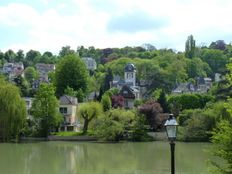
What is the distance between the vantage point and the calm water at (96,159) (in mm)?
27953

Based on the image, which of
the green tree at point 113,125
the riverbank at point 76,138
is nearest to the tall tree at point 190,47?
the riverbank at point 76,138

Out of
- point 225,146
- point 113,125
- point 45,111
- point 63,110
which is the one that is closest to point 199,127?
point 113,125

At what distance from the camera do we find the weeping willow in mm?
46000

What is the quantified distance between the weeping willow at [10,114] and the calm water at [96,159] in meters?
2.02

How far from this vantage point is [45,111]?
172 feet

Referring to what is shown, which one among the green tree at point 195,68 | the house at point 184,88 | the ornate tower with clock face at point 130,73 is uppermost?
the green tree at point 195,68

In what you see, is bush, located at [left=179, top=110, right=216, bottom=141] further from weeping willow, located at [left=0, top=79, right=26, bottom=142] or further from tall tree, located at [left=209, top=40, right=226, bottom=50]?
tall tree, located at [left=209, top=40, right=226, bottom=50]

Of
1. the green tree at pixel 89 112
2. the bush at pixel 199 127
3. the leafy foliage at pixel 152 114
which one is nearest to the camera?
the bush at pixel 199 127

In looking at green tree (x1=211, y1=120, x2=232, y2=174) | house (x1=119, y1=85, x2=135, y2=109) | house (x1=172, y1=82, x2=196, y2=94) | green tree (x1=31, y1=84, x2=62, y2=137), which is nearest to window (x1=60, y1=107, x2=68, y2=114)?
green tree (x1=31, y1=84, x2=62, y2=137)

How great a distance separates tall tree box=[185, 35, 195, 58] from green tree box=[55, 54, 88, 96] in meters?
67.8

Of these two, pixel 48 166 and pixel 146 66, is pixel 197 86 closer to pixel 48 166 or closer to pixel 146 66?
pixel 146 66

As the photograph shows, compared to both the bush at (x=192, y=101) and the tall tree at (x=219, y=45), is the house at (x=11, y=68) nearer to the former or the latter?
the tall tree at (x=219, y=45)

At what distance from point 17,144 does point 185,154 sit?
1668 centimetres

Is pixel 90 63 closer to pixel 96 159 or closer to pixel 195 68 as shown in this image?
pixel 195 68
